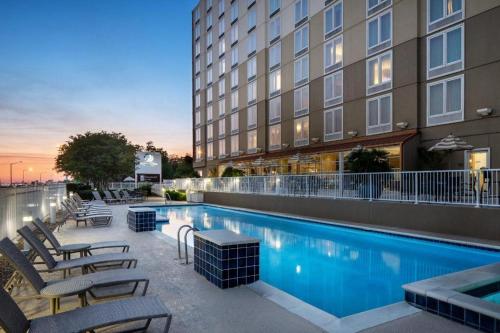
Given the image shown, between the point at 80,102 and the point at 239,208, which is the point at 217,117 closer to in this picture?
the point at 80,102

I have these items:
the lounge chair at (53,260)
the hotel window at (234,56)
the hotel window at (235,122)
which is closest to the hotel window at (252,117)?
the hotel window at (235,122)

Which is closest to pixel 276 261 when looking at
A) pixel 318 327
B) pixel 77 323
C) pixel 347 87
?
pixel 318 327

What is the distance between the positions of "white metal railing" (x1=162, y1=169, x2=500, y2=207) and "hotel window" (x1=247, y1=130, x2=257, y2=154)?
11.9 metres

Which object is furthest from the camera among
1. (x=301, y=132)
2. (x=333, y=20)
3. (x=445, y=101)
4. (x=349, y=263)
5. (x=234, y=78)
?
(x=234, y=78)

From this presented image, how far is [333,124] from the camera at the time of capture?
22.5 meters

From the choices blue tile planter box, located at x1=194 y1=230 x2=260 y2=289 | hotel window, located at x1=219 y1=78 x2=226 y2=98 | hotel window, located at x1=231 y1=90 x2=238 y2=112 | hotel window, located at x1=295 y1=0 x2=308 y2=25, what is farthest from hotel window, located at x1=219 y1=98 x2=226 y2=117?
blue tile planter box, located at x1=194 y1=230 x2=260 y2=289

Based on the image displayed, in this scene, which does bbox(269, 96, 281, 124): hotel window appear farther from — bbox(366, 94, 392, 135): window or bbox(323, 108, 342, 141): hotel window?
bbox(366, 94, 392, 135): window

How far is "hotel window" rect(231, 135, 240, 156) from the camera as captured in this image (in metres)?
33.8

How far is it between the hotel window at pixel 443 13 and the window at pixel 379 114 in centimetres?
384

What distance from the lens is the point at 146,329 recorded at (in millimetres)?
3512

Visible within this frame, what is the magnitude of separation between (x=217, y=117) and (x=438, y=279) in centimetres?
3460

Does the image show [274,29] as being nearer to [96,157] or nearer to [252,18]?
[252,18]

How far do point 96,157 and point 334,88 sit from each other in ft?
72.8

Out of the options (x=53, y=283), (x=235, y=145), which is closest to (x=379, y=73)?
(x=235, y=145)
